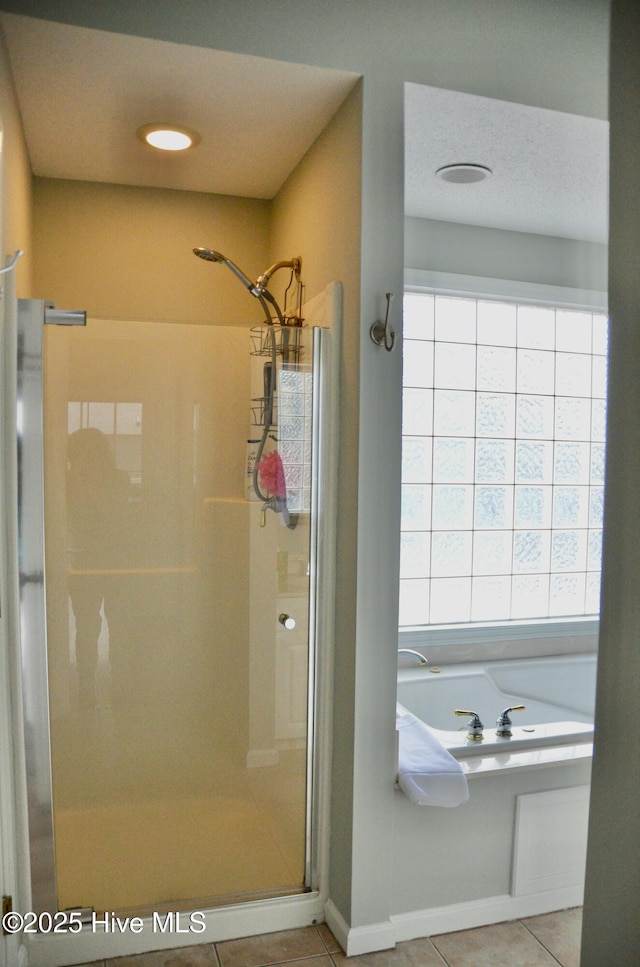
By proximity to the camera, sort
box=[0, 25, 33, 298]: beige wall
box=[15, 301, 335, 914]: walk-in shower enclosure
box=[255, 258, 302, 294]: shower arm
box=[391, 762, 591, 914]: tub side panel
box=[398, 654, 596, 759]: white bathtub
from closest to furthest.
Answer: box=[0, 25, 33, 298]: beige wall < box=[15, 301, 335, 914]: walk-in shower enclosure < box=[391, 762, 591, 914]: tub side panel < box=[255, 258, 302, 294]: shower arm < box=[398, 654, 596, 759]: white bathtub

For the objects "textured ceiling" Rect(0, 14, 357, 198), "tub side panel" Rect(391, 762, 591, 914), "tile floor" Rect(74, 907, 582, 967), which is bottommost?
"tile floor" Rect(74, 907, 582, 967)

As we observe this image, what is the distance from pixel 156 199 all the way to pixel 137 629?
180cm

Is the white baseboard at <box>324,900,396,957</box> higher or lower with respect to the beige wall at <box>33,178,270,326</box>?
lower

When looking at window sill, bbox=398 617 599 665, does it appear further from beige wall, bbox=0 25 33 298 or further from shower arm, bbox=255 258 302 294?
beige wall, bbox=0 25 33 298

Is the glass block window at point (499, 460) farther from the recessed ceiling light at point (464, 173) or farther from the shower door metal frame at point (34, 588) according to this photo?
the shower door metal frame at point (34, 588)

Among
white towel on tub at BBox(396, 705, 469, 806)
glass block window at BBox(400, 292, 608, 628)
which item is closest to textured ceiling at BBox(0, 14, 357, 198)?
glass block window at BBox(400, 292, 608, 628)

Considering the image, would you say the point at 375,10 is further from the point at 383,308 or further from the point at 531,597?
the point at 531,597

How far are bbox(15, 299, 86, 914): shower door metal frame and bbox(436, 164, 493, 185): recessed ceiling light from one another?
1463 millimetres

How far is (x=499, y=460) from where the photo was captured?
12.2 ft

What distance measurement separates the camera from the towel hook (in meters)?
2.20

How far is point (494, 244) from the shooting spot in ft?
11.5

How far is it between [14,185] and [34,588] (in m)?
1.18

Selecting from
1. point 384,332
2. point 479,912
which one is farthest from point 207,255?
point 479,912

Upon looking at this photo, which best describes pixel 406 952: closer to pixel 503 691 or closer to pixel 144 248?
pixel 503 691
